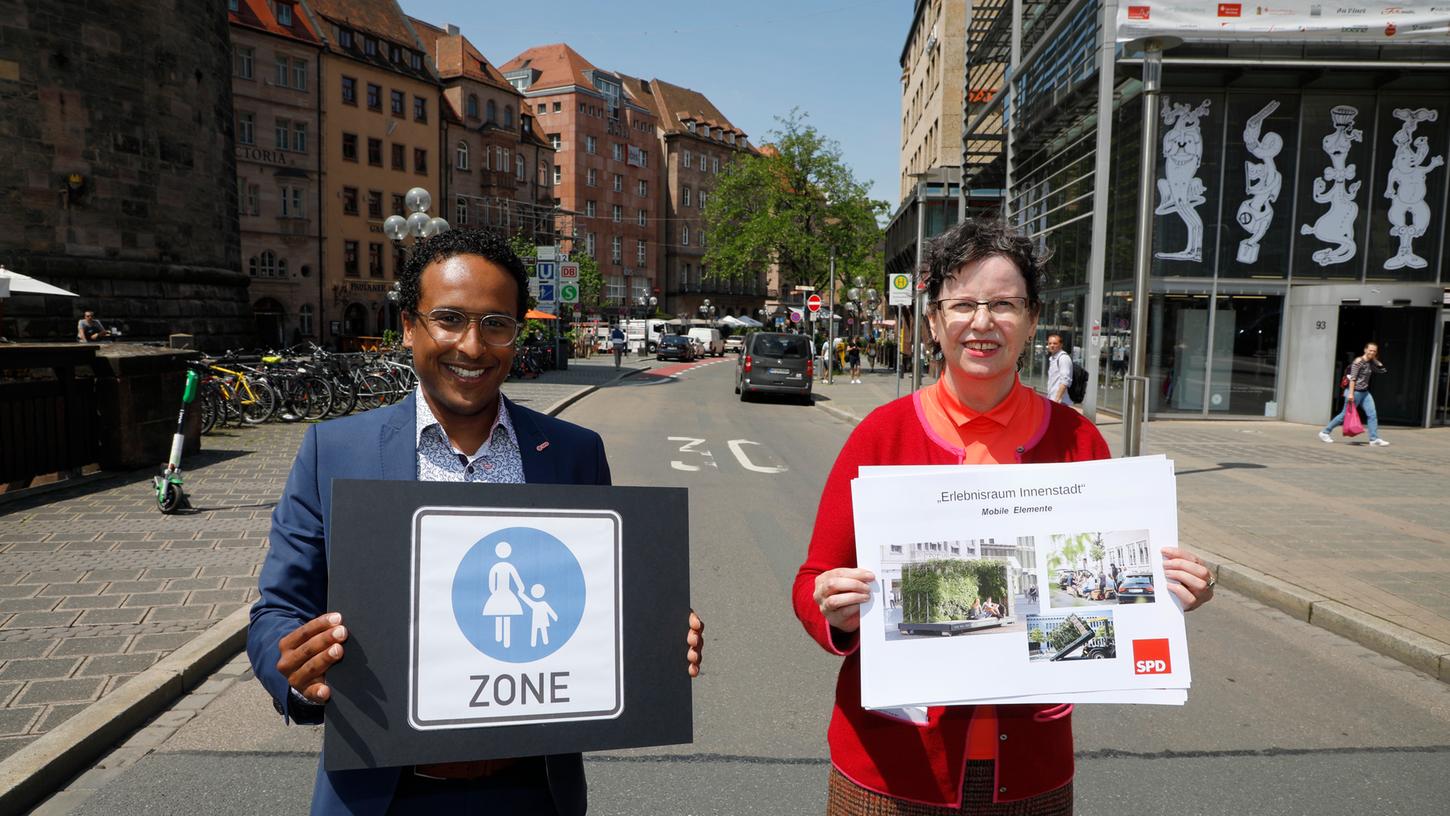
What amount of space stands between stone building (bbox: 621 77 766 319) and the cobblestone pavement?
3386 inches

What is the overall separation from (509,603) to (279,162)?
53384mm

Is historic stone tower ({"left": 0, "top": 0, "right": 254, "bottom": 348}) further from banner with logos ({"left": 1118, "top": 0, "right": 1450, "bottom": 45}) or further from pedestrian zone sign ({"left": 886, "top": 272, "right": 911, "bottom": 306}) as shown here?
banner with logos ({"left": 1118, "top": 0, "right": 1450, "bottom": 45})

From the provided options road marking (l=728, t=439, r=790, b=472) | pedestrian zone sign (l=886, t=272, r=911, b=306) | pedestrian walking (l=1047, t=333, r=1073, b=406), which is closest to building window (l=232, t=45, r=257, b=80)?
pedestrian zone sign (l=886, t=272, r=911, b=306)

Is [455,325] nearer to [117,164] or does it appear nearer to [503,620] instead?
[503,620]

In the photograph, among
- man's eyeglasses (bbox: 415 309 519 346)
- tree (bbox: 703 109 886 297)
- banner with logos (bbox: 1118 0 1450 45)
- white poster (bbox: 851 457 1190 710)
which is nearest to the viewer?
white poster (bbox: 851 457 1190 710)

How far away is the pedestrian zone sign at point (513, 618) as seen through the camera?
1.86 meters

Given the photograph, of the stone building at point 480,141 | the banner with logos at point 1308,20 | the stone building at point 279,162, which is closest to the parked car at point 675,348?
the stone building at point 480,141

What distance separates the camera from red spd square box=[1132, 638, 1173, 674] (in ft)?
6.68

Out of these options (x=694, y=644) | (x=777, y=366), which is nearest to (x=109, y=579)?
(x=694, y=644)

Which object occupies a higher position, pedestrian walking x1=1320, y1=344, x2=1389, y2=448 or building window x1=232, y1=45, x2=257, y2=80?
building window x1=232, y1=45, x2=257, y2=80

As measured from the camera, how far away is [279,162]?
49031 mm

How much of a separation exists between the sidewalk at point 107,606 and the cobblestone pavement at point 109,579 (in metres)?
0.01

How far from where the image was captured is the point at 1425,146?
2047 centimetres

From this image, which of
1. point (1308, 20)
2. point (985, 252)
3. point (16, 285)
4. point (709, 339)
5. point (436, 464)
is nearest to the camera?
point (436, 464)
